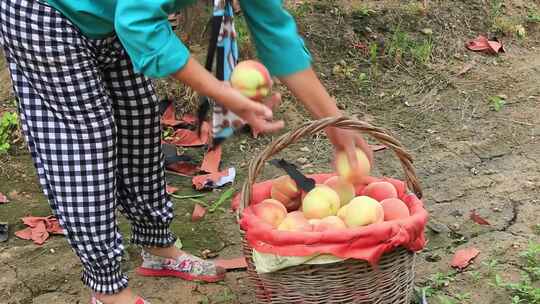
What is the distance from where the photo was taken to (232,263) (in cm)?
304

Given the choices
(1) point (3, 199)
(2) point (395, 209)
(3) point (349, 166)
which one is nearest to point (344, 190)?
(3) point (349, 166)

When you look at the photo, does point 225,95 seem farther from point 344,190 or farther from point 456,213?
point 456,213

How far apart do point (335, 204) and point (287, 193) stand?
0.21m

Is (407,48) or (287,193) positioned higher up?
(287,193)

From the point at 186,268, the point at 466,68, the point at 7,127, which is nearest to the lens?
the point at 186,268

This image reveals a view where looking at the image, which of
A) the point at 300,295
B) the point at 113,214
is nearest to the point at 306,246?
the point at 300,295

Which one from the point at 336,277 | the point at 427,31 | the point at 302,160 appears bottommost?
the point at 302,160

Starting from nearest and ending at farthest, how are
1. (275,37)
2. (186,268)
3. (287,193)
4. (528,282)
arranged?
(275,37), (287,193), (528,282), (186,268)

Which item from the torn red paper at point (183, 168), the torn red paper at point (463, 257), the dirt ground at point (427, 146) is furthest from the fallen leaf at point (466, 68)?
the torn red paper at point (463, 257)

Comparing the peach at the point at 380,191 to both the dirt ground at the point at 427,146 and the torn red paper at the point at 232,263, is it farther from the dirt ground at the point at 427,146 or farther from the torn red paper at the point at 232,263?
the torn red paper at the point at 232,263

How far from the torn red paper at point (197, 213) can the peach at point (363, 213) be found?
1193 millimetres

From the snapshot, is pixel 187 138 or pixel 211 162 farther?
pixel 187 138

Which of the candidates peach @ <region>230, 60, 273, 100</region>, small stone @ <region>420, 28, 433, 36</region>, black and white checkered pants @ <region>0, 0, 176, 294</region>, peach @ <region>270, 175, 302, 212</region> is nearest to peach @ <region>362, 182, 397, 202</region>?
peach @ <region>270, 175, 302, 212</region>

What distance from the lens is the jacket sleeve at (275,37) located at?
2152 millimetres
